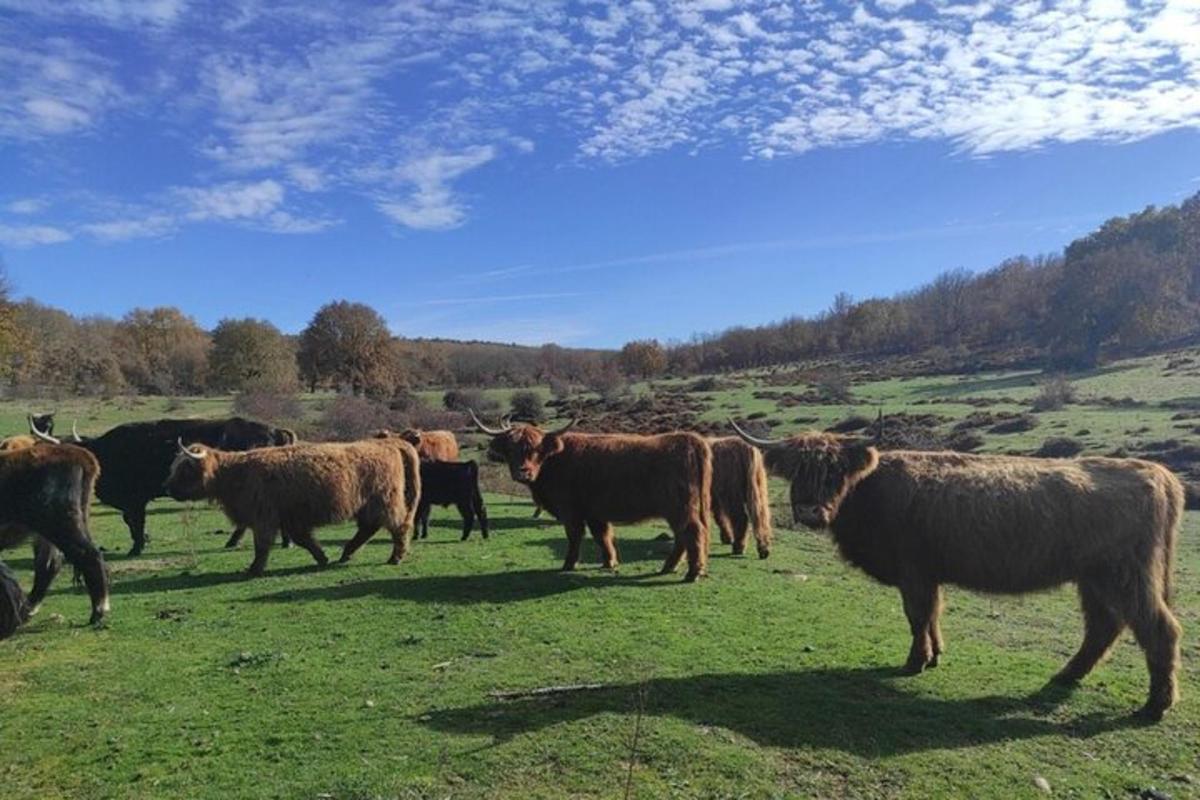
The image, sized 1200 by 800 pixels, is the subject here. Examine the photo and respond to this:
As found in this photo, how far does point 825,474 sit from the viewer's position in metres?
8.39

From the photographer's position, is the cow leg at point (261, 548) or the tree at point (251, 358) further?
the tree at point (251, 358)

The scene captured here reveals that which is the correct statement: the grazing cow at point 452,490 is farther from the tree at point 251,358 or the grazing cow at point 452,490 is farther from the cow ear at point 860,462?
the tree at point 251,358

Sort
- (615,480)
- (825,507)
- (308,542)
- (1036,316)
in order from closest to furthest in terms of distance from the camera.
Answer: (825,507) → (615,480) → (308,542) → (1036,316)

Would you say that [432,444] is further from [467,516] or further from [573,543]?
[573,543]

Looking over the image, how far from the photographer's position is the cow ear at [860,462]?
8336 mm

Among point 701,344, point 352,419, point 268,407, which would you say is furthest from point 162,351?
point 701,344

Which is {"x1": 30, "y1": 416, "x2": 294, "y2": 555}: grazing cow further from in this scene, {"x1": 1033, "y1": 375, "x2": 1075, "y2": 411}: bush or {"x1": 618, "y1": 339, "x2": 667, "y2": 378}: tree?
{"x1": 618, "y1": 339, "x2": 667, "y2": 378}: tree

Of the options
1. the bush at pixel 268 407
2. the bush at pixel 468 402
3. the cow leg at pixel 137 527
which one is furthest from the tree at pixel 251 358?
the cow leg at pixel 137 527

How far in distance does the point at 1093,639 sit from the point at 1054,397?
4025 cm

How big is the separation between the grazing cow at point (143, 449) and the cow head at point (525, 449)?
608 cm

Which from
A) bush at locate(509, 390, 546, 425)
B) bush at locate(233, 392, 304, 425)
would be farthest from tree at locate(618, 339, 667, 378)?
bush at locate(233, 392, 304, 425)

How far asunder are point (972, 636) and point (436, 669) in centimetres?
614

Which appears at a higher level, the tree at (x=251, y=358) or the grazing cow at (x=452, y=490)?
the tree at (x=251, y=358)

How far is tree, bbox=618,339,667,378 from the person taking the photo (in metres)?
108
